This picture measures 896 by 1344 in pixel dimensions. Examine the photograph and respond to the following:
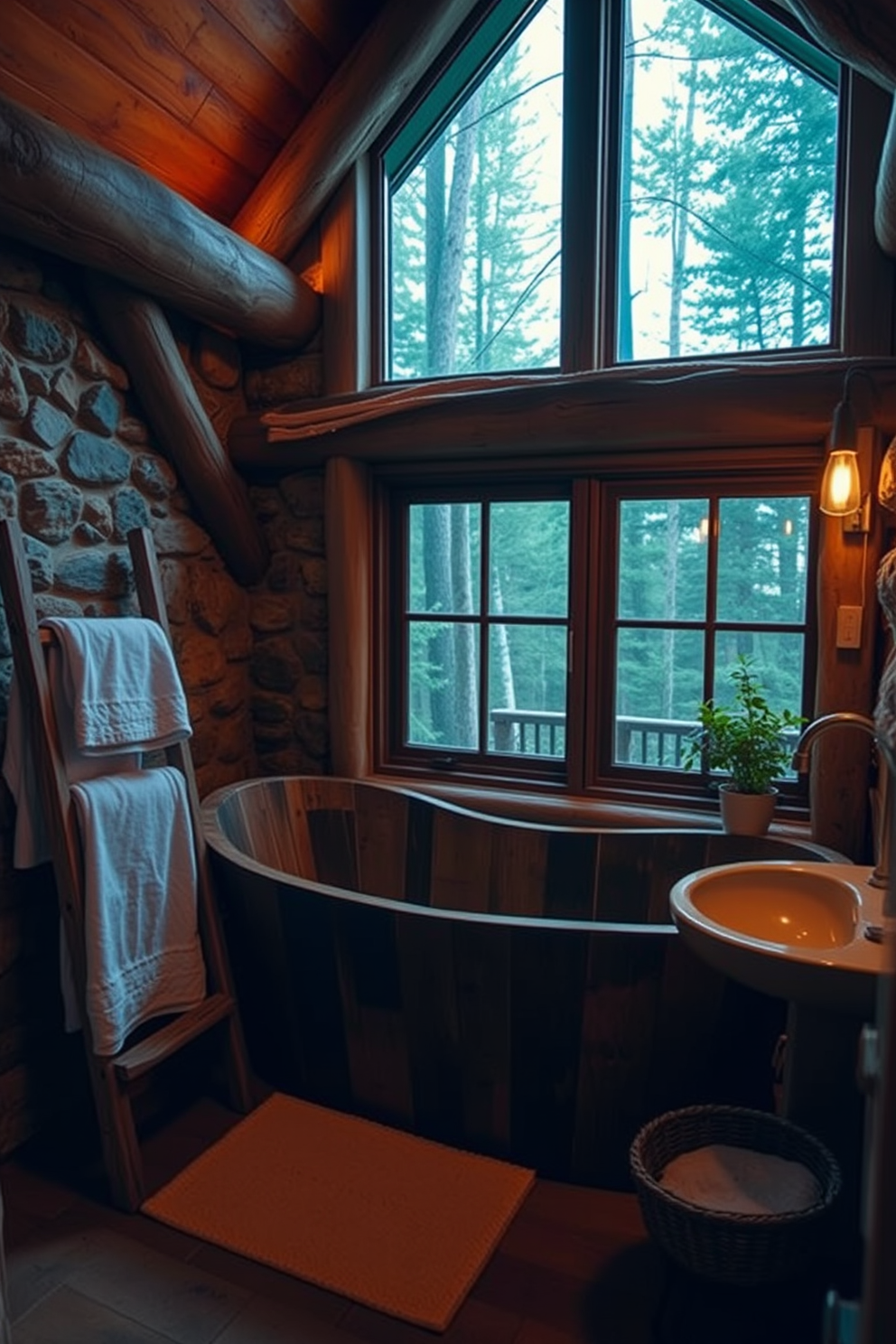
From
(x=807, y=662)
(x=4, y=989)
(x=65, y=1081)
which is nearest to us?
(x=4, y=989)

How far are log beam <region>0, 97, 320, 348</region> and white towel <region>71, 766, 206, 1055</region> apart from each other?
1.30 meters

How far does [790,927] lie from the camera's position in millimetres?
1706

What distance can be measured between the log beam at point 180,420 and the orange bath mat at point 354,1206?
1763 millimetres

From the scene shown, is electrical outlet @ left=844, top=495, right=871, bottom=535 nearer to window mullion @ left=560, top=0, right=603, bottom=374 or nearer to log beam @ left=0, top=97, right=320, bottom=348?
window mullion @ left=560, top=0, right=603, bottom=374

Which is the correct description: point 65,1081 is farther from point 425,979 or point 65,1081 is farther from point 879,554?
point 879,554

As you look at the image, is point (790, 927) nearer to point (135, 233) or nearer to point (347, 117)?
point (135, 233)

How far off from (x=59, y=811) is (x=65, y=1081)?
2.71ft

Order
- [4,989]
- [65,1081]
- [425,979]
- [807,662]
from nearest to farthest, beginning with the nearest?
[425,979]
[4,989]
[65,1081]
[807,662]

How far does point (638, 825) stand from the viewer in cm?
257

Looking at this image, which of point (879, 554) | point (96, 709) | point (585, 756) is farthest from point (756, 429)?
point (96, 709)

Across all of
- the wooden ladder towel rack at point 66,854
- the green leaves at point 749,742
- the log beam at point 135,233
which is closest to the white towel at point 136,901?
the wooden ladder towel rack at point 66,854

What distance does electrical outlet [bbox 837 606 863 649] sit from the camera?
7.36 feet

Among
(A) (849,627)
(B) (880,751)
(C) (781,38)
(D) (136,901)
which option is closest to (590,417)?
(A) (849,627)

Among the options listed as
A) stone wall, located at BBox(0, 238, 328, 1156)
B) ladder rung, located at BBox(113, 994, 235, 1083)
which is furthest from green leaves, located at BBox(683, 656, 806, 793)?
ladder rung, located at BBox(113, 994, 235, 1083)
